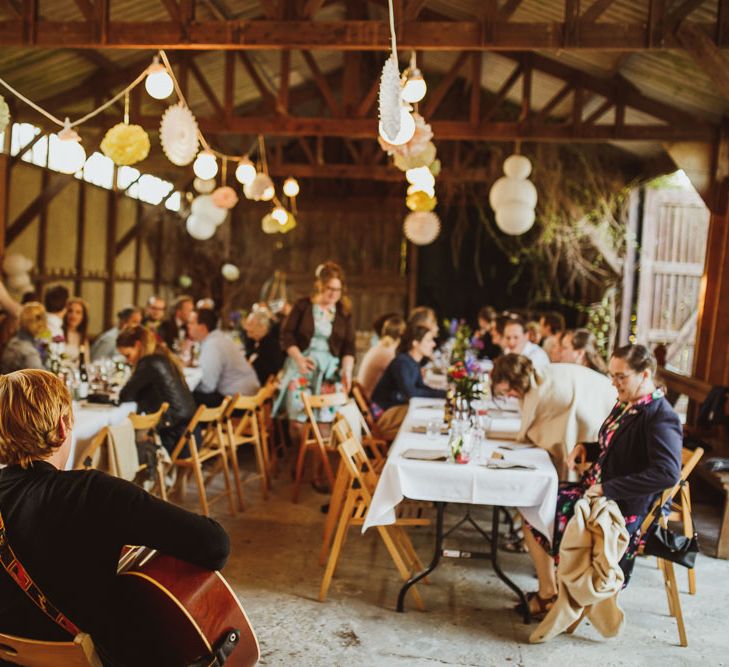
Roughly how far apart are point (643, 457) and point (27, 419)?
2.88 metres

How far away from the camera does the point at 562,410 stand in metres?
4.78

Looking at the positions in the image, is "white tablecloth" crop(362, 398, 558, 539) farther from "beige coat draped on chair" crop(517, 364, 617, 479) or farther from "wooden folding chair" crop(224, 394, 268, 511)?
"wooden folding chair" crop(224, 394, 268, 511)

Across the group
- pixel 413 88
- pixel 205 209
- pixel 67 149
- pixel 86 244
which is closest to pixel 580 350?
pixel 413 88

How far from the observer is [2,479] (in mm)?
2057

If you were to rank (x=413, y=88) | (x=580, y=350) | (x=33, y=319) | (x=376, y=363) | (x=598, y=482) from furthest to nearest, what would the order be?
(x=376, y=363)
(x=580, y=350)
(x=33, y=319)
(x=413, y=88)
(x=598, y=482)

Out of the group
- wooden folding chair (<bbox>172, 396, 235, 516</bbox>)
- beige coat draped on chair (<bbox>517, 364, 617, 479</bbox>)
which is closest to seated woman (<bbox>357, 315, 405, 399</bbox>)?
wooden folding chair (<bbox>172, 396, 235, 516</bbox>)

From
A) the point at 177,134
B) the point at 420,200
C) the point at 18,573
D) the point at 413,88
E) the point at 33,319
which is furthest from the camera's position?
the point at 420,200

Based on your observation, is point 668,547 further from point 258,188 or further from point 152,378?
point 258,188

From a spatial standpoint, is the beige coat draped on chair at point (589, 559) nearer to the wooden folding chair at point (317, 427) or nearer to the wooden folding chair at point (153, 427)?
the wooden folding chair at point (317, 427)

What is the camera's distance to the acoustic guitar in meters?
2.01

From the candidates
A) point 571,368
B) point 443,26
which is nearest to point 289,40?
point 443,26

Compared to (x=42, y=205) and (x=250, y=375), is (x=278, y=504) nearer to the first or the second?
(x=250, y=375)

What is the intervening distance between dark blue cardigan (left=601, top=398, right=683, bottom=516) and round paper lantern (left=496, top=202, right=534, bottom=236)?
4.56 metres

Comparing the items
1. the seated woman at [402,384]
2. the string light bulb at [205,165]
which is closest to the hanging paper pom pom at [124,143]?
the string light bulb at [205,165]
